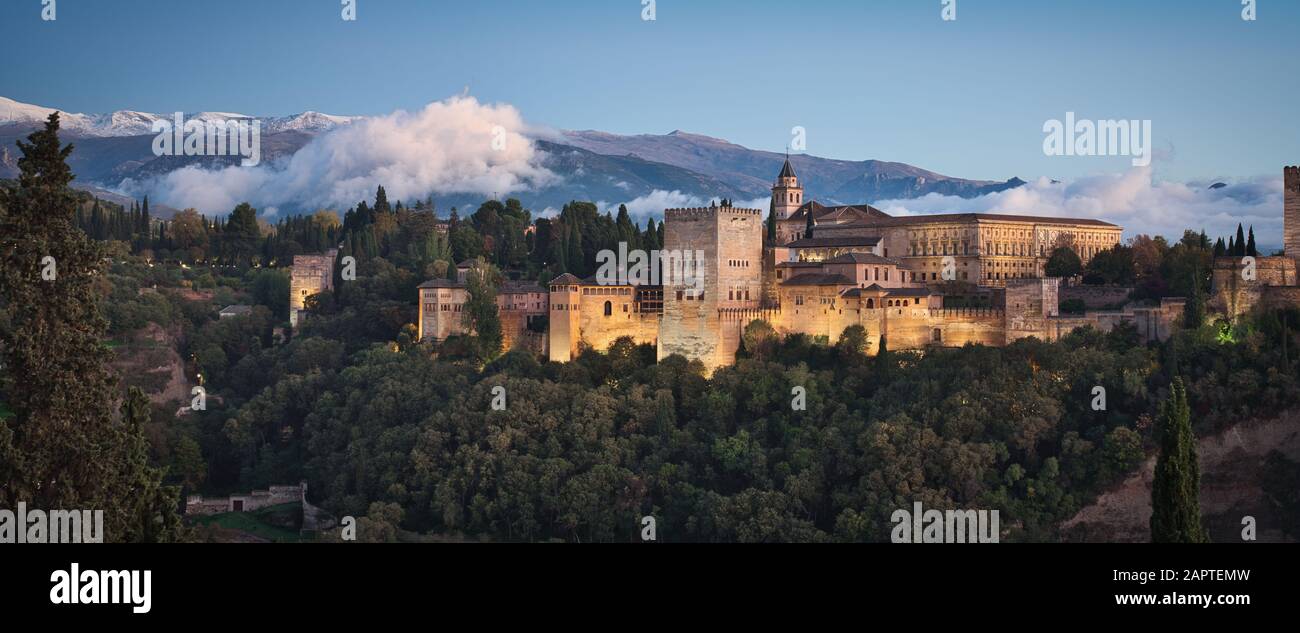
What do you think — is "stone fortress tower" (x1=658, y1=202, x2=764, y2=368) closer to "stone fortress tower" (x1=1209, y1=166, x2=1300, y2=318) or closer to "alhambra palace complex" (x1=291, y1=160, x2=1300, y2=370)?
"alhambra palace complex" (x1=291, y1=160, x2=1300, y2=370)

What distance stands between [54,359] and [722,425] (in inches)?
1115

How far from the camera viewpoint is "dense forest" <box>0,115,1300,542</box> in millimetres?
36875

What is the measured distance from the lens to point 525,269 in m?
54.8

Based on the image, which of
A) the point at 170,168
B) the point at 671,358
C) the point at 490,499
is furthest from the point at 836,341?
the point at 170,168

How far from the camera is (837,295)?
43062 mm

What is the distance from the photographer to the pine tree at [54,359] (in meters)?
14.2

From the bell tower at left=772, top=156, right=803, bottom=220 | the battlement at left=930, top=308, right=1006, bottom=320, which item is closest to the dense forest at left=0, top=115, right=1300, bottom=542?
the battlement at left=930, top=308, right=1006, bottom=320

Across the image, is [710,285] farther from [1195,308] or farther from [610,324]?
[1195,308]

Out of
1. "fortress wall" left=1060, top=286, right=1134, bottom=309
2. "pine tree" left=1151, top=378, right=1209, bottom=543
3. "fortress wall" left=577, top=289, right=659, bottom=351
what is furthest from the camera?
"fortress wall" left=1060, top=286, right=1134, bottom=309

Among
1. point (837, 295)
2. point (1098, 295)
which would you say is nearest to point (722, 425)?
point (837, 295)

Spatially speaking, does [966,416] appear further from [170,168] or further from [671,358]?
[170,168]

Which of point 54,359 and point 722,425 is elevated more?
point 54,359

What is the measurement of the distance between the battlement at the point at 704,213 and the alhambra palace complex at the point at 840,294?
44mm
